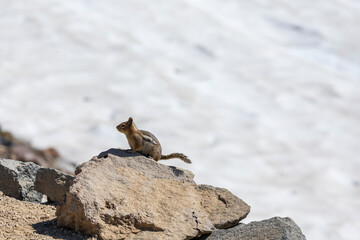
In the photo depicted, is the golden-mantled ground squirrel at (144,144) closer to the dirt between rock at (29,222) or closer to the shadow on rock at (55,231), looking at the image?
the dirt between rock at (29,222)

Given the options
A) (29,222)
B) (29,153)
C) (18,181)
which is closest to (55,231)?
(29,222)

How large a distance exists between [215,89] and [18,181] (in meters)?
9.06

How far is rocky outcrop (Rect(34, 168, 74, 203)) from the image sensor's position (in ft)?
23.0

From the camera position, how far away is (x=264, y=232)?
5.93 m

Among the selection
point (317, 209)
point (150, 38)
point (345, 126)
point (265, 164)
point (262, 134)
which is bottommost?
point (317, 209)

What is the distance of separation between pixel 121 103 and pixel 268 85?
3.87m

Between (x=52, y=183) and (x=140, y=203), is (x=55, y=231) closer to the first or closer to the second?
(x=140, y=203)

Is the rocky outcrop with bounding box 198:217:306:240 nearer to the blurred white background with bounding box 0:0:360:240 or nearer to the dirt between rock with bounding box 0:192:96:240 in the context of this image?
the dirt between rock with bounding box 0:192:96:240

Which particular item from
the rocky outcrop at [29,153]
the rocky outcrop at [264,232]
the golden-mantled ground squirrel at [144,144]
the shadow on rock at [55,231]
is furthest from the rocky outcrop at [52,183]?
the rocky outcrop at [29,153]

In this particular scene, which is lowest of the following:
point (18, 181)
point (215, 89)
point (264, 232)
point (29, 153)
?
point (264, 232)

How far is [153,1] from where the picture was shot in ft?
60.3

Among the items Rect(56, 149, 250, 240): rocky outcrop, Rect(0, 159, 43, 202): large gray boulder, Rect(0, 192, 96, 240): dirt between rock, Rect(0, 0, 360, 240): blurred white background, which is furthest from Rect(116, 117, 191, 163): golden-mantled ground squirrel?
Rect(0, 0, 360, 240): blurred white background

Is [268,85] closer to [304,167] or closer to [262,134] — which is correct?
[262,134]

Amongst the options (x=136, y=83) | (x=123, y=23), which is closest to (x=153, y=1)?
(x=123, y=23)
